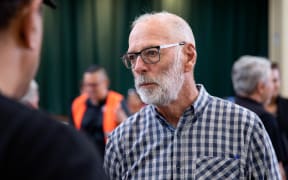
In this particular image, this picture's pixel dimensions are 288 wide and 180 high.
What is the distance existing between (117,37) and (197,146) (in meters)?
4.46

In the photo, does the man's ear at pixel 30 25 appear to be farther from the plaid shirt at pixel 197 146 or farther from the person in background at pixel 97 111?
the person in background at pixel 97 111

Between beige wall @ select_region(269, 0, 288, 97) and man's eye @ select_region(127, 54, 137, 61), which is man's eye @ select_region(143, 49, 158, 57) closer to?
man's eye @ select_region(127, 54, 137, 61)

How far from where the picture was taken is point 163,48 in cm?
169

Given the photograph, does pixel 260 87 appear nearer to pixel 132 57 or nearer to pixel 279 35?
pixel 132 57

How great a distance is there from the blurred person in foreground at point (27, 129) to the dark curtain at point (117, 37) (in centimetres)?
522

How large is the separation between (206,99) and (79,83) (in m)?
4.40

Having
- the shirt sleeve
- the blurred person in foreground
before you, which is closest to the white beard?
the shirt sleeve

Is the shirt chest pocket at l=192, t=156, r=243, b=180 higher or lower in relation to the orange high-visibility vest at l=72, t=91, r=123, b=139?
higher

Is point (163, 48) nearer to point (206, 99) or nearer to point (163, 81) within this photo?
point (163, 81)

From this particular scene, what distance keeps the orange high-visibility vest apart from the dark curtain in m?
1.84

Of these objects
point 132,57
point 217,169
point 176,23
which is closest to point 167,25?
point 176,23

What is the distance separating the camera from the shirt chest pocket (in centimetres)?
156

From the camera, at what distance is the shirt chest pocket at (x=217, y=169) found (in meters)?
1.56

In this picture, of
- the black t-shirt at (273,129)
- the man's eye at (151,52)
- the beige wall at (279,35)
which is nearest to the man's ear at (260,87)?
the black t-shirt at (273,129)
